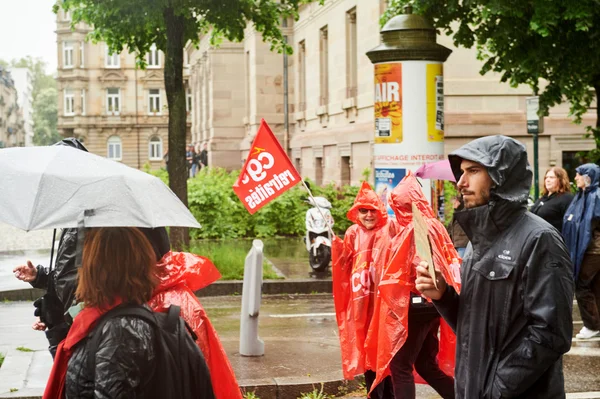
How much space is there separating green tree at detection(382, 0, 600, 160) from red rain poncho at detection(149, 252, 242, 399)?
38.2ft

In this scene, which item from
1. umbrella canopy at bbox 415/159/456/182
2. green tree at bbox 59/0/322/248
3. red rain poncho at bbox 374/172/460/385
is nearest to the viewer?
red rain poncho at bbox 374/172/460/385

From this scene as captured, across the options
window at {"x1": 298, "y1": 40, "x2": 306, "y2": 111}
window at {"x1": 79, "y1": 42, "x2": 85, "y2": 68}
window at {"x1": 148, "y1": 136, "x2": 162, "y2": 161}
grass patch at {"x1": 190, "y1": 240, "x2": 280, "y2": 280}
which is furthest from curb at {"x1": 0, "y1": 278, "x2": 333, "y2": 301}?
window at {"x1": 79, "y1": 42, "x2": 85, "y2": 68}

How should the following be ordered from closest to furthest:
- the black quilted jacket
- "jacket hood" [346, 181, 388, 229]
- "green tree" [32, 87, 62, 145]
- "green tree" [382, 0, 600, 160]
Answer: the black quilted jacket, "jacket hood" [346, 181, 388, 229], "green tree" [382, 0, 600, 160], "green tree" [32, 87, 62, 145]

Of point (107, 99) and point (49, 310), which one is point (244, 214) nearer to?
point (49, 310)

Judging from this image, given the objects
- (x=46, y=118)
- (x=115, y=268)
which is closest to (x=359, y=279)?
(x=115, y=268)

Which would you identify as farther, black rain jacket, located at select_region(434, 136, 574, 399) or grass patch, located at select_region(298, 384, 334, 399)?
grass patch, located at select_region(298, 384, 334, 399)

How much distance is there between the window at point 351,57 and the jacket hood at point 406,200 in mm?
25132

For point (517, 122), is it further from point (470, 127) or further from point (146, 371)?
point (146, 371)

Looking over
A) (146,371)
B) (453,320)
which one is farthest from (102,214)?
(453,320)

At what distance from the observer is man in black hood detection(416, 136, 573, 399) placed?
13.8 feet

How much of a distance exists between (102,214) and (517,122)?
2130 cm

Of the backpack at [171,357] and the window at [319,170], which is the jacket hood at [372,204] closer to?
the backpack at [171,357]

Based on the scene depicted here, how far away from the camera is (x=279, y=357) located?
386 inches

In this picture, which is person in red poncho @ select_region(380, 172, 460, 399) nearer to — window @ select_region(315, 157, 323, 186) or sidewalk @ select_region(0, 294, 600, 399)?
sidewalk @ select_region(0, 294, 600, 399)
